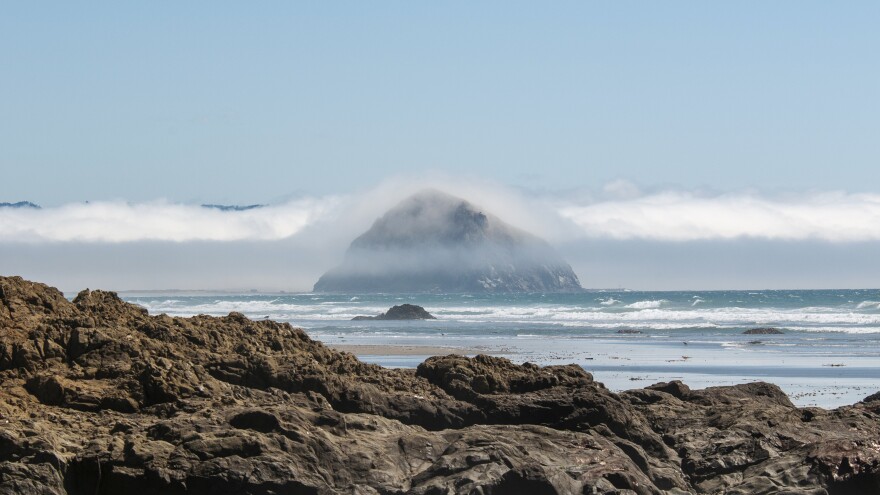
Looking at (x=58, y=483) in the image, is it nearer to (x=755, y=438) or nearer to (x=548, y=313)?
(x=755, y=438)

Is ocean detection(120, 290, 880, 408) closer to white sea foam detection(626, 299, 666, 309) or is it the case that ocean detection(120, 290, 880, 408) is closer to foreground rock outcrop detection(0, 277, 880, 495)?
foreground rock outcrop detection(0, 277, 880, 495)

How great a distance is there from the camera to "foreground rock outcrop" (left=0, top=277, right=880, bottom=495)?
1084cm

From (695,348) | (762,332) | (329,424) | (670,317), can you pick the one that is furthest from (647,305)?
(329,424)

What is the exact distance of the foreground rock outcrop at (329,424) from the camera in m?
10.8

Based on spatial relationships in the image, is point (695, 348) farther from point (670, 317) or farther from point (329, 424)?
point (670, 317)

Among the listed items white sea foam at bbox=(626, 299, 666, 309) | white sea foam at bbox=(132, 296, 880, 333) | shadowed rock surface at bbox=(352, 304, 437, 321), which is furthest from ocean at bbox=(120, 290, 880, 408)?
white sea foam at bbox=(626, 299, 666, 309)

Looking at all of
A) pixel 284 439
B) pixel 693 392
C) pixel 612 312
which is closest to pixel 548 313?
pixel 612 312

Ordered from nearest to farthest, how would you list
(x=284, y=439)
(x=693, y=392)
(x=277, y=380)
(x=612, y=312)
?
(x=284, y=439) → (x=277, y=380) → (x=693, y=392) → (x=612, y=312)

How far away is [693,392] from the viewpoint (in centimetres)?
1672

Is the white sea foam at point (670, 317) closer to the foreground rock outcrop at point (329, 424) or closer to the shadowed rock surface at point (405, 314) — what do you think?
the shadowed rock surface at point (405, 314)

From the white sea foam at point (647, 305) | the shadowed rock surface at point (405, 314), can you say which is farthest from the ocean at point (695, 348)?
the white sea foam at point (647, 305)

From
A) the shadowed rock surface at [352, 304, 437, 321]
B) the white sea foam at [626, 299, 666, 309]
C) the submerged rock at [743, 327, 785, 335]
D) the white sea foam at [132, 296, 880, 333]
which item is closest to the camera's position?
the submerged rock at [743, 327, 785, 335]

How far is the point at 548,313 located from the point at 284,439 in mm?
84455

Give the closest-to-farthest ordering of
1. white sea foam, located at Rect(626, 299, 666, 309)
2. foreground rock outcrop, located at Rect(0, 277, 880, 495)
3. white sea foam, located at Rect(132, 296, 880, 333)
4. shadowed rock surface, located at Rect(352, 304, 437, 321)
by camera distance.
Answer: foreground rock outcrop, located at Rect(0, 277, 880, 495)
white sea foam, located at Rect(132, 296, 880, 333)
shadowed rock surface, located at Rect(352, 304, 437, 321)
white sea foam, located at Rect(626, 299, 666, 309)
